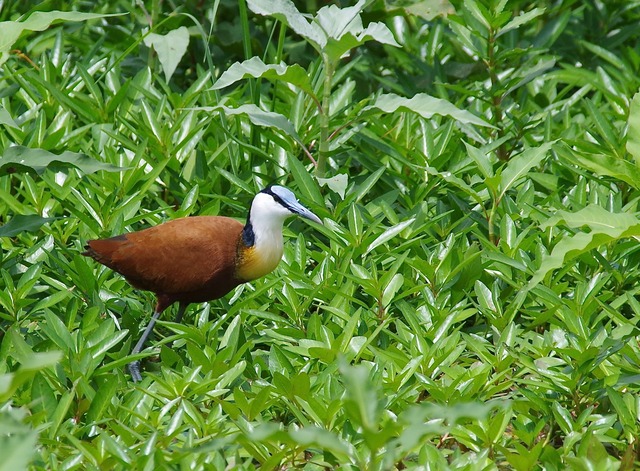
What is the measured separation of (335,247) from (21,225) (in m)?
1.33

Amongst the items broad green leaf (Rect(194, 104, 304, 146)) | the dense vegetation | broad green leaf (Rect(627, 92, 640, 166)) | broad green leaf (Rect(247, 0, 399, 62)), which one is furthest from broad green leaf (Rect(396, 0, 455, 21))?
broad green leaf (Rect(627, 92, 640, 166))

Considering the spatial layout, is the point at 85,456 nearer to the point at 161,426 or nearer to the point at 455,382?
the point at 161,426

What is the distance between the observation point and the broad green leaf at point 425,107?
4387mm

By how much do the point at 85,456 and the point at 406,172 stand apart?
2419 mm

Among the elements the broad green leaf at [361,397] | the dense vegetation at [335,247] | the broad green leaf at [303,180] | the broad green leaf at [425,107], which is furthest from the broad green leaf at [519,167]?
the broad green leaf at [361,397]

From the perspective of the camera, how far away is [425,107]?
4.46 meters

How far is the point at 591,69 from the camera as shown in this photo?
6203mm

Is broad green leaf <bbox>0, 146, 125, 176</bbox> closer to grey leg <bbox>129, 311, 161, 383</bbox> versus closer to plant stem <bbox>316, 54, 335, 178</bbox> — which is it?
grey leg <bbox>129, 311, 161, 383</bbox>

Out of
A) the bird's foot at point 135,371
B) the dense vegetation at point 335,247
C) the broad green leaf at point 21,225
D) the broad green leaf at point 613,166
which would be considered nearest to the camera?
the dense vegetation at point 335,247

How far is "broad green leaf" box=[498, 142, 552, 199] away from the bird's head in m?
0.93

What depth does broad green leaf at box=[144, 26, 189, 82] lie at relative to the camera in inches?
200

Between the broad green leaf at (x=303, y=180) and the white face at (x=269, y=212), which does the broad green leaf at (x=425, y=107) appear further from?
the white face at (x=269, y=212)

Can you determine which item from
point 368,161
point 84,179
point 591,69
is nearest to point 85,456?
point 84,179

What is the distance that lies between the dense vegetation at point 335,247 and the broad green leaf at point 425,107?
0.03ft
